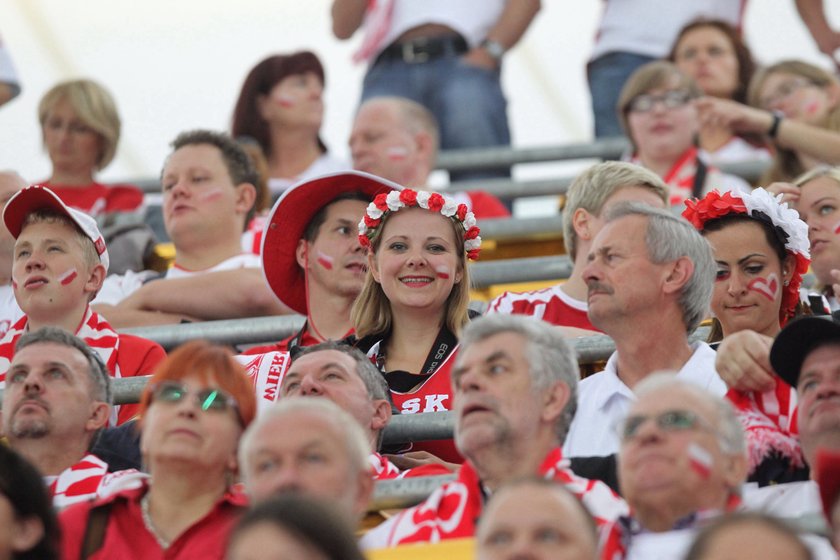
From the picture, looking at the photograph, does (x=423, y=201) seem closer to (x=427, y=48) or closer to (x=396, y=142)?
(x=396, y=142)

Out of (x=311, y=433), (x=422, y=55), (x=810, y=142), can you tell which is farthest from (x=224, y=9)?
(x=311, y=433)

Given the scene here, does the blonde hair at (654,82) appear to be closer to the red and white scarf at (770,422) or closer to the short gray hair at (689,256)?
the short gray hair at (689,256)

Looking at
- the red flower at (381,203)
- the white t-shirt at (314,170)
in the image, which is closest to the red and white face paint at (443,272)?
the red flower at (381,203)

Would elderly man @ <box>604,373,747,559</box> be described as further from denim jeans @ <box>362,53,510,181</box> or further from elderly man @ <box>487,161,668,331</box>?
denim jeans @ <box>362,53,510,181</box>

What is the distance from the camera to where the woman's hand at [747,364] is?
16.3ft

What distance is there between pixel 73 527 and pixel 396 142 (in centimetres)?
336

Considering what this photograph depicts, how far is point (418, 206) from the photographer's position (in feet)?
19.4

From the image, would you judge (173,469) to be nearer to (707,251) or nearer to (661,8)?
(707,251)

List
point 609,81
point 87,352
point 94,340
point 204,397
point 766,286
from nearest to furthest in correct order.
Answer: point 204,397 → point 87,352 → point 766,286 → point 94,340 → point 609,81

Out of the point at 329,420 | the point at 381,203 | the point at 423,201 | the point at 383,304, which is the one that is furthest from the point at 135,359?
the point at 329,420

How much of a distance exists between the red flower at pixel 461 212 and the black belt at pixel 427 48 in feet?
8.71

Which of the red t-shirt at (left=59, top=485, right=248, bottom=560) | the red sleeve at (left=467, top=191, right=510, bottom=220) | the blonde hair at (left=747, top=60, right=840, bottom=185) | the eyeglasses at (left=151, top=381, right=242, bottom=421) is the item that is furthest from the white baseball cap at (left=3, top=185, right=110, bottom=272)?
the blonde hair at (left=747, top=60, right=840, bottom=185)

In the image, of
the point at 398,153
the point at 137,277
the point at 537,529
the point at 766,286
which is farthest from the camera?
the point at 398,153

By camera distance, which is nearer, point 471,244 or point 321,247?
point 471,244
